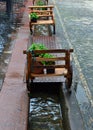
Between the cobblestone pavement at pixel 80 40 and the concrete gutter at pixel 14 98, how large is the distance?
0.95 m

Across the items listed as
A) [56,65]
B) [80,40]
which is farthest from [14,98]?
[80,40]

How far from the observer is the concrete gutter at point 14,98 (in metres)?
4.60

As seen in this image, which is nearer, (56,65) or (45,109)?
(45,109)

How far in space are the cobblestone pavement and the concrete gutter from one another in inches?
37.5

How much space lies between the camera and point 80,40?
1005 centimetres

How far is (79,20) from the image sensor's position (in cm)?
1324

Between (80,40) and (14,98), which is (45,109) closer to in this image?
(14,98)

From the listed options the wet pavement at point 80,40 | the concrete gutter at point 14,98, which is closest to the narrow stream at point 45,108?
the concrete gutter at point 14,98

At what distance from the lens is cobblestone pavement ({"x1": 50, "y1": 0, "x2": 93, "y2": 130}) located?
5.91 metres

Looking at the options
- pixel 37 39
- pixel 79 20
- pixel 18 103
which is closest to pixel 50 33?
pixel 37 39

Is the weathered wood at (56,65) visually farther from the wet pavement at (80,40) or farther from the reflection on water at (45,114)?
the wet pavement at (80,40)

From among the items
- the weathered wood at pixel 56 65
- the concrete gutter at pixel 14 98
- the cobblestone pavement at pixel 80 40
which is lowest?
the cobblestone pavement at pixel 80 40

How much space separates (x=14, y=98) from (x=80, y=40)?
16.4 feet

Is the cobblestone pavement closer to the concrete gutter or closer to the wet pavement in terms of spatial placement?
the wet pavement
